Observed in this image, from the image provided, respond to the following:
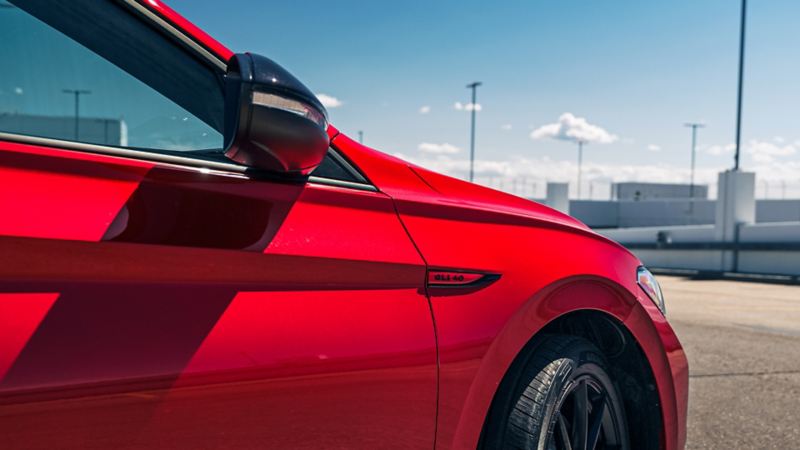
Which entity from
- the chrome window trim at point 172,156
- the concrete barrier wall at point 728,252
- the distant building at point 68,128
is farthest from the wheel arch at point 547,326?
the concrete barrier wall at point 728,252

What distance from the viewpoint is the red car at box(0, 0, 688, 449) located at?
125 centimetres

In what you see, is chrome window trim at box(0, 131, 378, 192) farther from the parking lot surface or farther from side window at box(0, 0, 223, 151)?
the parking lot surface

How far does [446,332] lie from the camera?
68.1 inches

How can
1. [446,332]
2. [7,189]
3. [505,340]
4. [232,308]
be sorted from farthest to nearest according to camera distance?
[505,340] → [446,332] → [232,308] → [7,189]

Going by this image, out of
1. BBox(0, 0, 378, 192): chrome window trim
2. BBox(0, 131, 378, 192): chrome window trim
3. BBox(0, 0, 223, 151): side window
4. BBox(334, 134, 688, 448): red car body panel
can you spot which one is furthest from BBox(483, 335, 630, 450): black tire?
BBox(0, 0, 223, 151): side window

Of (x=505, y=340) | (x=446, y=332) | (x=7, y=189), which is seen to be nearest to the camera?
(x=7, y=189)

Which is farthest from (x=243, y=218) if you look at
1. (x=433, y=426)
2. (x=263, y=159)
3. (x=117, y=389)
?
(x=433, y=426)

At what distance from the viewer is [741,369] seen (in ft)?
17.2

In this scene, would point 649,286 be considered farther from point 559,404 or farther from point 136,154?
point 136,154

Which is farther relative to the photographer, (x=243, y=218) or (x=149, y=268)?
(x=243, y=218)

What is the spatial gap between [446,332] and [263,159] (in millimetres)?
654

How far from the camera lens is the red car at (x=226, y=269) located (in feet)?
4.11

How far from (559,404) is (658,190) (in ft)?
227

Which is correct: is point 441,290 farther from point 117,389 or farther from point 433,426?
point 117,389
